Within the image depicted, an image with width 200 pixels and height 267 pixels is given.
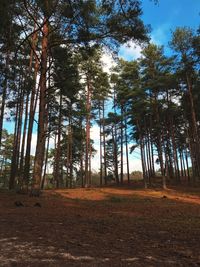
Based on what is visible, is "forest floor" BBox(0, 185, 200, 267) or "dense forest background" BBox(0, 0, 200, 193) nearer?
"forest floor" BBox(0, 185, 200, 267)

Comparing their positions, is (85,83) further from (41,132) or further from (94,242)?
(94,242)

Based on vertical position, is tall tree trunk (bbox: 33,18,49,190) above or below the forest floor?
above

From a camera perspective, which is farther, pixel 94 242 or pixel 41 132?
pixel 41 132

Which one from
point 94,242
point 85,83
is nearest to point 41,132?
point 94,242

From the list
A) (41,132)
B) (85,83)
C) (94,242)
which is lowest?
(94,242)

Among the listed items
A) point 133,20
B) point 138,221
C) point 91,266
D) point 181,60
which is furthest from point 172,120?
point 91,266

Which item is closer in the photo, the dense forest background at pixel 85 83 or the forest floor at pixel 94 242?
the forest floor at pixel 94 242

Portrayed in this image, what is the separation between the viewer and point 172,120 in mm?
32406

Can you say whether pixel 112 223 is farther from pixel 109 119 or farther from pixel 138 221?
pixel 109 119

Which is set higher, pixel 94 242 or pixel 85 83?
pixel 85 83

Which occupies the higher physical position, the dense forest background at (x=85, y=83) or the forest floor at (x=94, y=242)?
the dense forest background at (x=85, y=83)

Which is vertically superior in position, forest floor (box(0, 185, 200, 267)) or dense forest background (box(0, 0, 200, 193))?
dense forest background (box(0, 0, 200, 193))

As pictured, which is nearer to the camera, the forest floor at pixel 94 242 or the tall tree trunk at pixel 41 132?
the forest floor at pixel 94 242

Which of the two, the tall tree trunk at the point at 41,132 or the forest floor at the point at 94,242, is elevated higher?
the tall tree trunk at the point at 41,132
